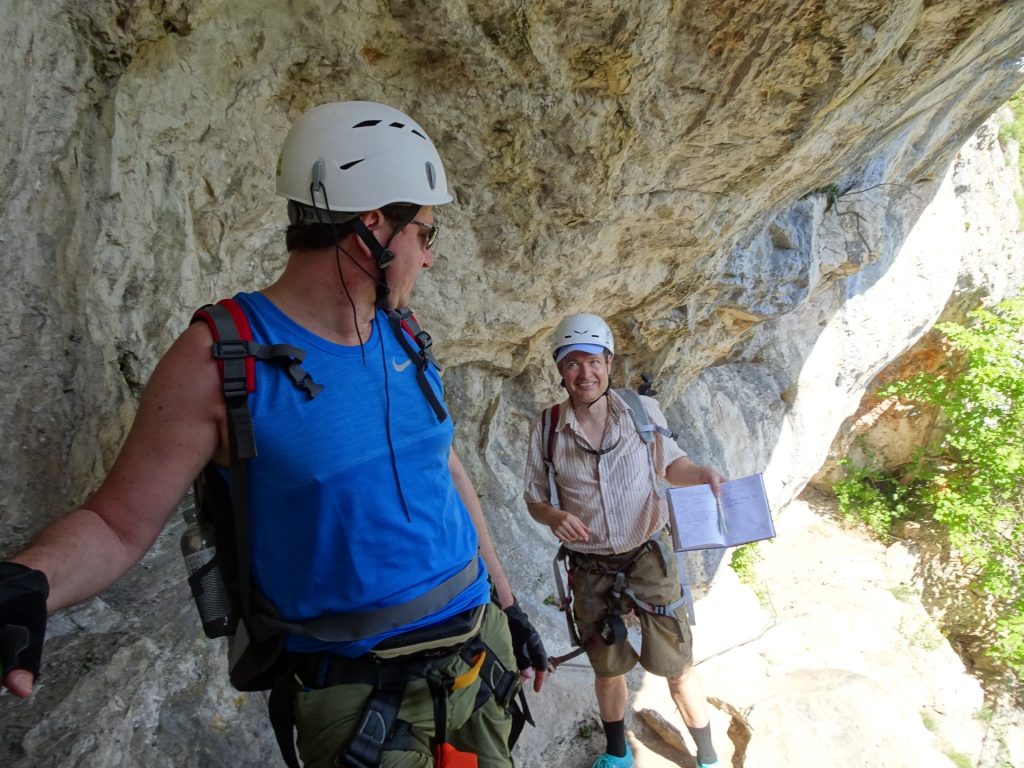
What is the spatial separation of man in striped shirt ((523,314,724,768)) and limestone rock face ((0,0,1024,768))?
1.25 metres

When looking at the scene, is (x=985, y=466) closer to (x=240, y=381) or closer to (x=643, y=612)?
(x=643, y=612)

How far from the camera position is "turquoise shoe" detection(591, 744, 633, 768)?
4617 mm

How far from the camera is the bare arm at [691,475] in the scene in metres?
3.71

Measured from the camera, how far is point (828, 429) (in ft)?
36.8

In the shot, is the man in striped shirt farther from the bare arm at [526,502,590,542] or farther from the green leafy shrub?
the green leafy shrub

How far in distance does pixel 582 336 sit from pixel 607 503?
98cm

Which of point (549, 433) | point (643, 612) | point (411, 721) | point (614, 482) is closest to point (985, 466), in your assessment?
point (643, 612)

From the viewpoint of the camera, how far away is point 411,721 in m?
1.88

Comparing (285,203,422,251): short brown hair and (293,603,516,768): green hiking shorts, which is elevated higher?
(285,203,422,251): short brown hair

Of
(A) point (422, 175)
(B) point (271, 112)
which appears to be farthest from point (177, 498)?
(B) point (271, 112)

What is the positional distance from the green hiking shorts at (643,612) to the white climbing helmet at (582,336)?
120cm

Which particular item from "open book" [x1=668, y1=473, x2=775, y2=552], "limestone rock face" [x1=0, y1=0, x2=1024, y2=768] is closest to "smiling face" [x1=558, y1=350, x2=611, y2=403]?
"open book" [x1=668, y1=473, x2=775, y2=552]

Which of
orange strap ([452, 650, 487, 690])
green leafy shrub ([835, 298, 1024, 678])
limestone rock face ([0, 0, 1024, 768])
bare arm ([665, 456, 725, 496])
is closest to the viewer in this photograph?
orange strap ([452, 650, 487, 690])

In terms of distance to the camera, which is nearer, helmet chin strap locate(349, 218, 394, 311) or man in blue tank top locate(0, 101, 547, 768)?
man in blue tank top locate(0, 101, 547, 768)
